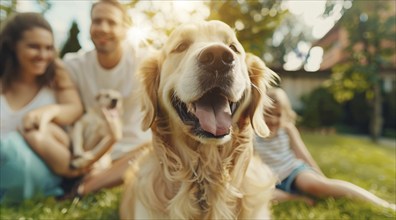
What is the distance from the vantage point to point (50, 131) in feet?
9.86

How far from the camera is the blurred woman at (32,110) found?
2.88 m

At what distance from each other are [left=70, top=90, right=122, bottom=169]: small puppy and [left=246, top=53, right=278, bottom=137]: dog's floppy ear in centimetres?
154

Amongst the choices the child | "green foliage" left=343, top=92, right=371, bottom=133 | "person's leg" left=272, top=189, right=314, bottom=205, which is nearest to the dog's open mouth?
the child

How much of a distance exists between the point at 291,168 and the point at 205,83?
1.89 metres

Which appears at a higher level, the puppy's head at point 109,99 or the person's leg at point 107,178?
the puppy's head at point 109,99

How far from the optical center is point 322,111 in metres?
14.5

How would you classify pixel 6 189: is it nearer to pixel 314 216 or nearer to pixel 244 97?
pixel 244 97

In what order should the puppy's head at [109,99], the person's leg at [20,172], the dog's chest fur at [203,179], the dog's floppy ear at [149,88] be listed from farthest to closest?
the puppy's head at [109,99] < the person's leg at [20,172] < the dog's floppy ear at [149,88] < the dog's chest fur at [203,179]

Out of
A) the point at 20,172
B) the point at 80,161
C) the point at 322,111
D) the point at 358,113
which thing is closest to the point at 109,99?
the point at 80,161

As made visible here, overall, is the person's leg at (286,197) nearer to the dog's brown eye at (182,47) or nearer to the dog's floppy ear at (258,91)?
the dog's floppy ear at (258,91)

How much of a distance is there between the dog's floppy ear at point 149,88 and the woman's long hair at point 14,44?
144cm

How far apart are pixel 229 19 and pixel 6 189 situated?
98.4 inches

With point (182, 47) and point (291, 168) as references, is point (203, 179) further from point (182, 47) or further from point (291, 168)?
point (291, 168)

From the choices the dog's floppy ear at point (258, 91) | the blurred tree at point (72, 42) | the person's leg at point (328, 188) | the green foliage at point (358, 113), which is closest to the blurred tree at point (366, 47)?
the person's leg at point (328, 188)
